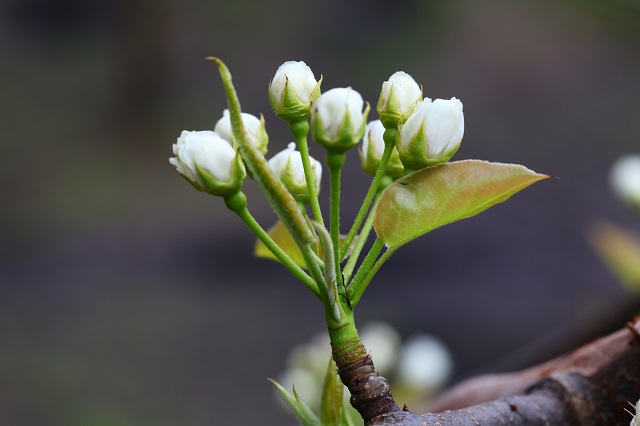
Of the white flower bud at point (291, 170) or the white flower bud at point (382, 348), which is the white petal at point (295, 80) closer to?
the white flower bud at point (291, 170)

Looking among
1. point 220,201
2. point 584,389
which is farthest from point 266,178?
point 220,201

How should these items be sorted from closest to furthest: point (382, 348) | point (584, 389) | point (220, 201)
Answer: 1. point (584, 389)
2. point (382, 348)
3. point (220, 201)

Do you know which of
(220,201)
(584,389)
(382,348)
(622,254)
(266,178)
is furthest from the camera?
(220,201)

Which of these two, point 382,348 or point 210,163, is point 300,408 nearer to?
point 210,163

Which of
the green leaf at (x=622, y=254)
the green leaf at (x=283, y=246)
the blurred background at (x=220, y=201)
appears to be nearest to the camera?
the green leaf at (x=283, y=246)

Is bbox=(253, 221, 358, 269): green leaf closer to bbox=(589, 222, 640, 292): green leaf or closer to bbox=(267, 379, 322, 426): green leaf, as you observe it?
bbox=(267, 379, 322, 426): green leaf

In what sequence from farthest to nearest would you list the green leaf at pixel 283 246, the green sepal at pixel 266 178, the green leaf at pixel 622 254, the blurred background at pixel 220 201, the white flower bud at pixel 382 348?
the blurred background at pixel 220 201, the white flower bud at pixel 382 348, the green leaf at pixel 622 254, the green leaf at pixel 283 246, the green sepal at pixel 266 178

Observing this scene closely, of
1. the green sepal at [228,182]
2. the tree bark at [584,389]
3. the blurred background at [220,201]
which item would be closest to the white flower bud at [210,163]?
the green sepal at [228,182]
